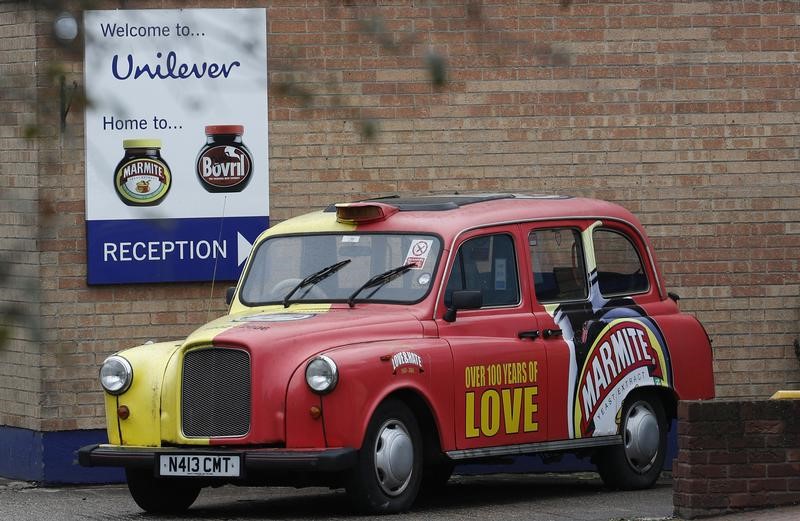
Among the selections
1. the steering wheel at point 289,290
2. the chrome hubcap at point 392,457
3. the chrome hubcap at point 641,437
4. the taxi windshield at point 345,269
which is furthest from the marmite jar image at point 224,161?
the chrome hubcap at point 392,457

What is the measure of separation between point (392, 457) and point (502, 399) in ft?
3.38

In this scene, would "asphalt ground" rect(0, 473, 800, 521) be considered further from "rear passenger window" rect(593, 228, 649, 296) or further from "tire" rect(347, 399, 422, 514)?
"rear passenger window" rect(593, 228, 649, 296)

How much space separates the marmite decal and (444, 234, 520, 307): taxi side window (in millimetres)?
319

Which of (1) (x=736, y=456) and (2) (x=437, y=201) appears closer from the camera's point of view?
(1) (x=736, y=456)

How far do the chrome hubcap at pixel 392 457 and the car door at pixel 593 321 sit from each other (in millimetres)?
1302

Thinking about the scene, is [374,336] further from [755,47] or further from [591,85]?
[755,47]

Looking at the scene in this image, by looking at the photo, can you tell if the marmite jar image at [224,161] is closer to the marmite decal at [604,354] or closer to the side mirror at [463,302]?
the marmite decal at [604,354]

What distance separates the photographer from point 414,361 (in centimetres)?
897

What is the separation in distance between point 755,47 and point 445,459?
501 cm

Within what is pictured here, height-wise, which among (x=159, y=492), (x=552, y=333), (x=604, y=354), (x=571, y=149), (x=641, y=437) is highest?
(x=571, y=149)

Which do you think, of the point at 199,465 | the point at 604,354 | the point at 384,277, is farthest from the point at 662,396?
the point at 199,465

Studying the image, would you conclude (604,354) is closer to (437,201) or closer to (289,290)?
(437,201)

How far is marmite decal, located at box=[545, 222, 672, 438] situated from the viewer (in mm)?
10008

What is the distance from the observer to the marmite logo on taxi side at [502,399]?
9.34 m
